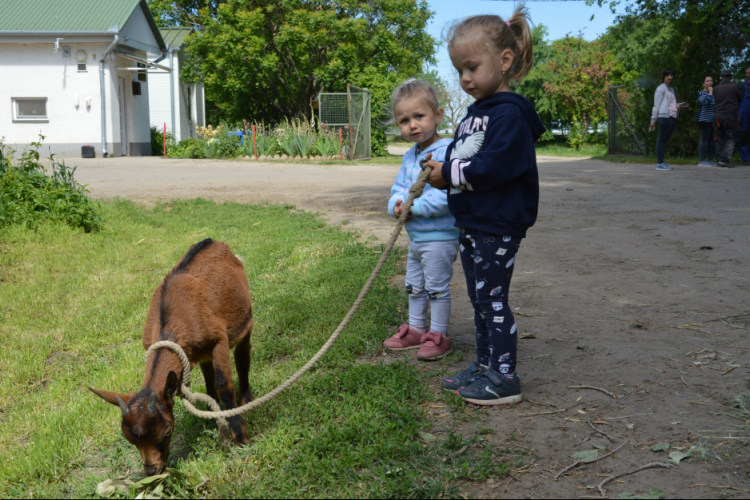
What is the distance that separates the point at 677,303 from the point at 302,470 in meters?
3.44

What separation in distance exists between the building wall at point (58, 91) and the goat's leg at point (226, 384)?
82.0ft

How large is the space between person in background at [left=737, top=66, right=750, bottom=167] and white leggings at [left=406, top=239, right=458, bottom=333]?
14.0 m

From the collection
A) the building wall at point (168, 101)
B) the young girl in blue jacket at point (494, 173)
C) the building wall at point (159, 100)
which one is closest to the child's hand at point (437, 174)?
the young girl in blue jacket at point (494, 173)

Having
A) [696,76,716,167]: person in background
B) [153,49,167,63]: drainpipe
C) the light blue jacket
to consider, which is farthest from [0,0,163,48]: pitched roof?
the light blue jacket

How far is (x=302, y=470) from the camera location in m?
2.67

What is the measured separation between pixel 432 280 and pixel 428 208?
47 cm

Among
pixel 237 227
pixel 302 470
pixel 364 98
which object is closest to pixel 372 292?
pixel 302 470

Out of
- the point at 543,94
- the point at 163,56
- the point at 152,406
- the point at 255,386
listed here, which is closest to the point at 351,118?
the point at 163,56

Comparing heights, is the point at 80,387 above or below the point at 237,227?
below

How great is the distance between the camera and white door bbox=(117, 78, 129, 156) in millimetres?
26516

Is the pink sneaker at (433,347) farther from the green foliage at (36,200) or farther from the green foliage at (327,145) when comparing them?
the green foliage at (327,145)

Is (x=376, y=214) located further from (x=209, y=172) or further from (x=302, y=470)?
(x=209, y=172)

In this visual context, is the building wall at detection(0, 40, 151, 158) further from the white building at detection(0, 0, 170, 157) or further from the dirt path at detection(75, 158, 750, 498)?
the dirt path at detection(75, 158, 750, 498)

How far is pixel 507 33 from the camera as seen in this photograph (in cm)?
312
